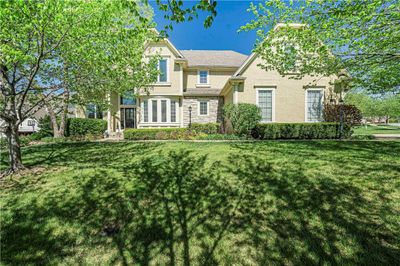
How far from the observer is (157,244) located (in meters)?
3.06

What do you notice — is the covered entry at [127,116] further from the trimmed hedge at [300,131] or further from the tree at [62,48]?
the trimmed hedge at [300,131]

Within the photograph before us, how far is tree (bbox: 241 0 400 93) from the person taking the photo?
5180 mm

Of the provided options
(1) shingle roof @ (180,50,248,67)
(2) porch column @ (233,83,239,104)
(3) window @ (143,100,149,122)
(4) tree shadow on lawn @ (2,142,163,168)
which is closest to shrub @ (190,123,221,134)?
(2) porch column @ (233,83,239,104)

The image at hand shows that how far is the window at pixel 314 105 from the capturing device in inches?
539

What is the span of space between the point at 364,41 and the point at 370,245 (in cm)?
574

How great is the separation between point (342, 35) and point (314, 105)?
8844mm

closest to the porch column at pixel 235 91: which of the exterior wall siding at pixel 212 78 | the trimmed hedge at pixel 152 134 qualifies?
the trimmed hedge at pixel 152 134

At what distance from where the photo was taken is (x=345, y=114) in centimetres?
1296

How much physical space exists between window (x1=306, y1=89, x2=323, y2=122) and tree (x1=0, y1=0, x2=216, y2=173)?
11.8m

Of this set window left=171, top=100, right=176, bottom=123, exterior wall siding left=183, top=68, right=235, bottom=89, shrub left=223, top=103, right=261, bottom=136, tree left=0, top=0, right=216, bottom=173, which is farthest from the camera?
exterior wall siding left=183, top=68, right=235, bottom=89

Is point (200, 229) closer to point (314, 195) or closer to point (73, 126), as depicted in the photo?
point (314, 195)

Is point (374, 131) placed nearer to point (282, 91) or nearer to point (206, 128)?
point (282, 91)

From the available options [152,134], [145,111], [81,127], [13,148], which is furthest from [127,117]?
[13,148]

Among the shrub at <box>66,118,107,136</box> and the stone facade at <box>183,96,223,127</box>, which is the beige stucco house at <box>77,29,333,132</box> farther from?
the shrub at <box>66,118,107,136</box>
